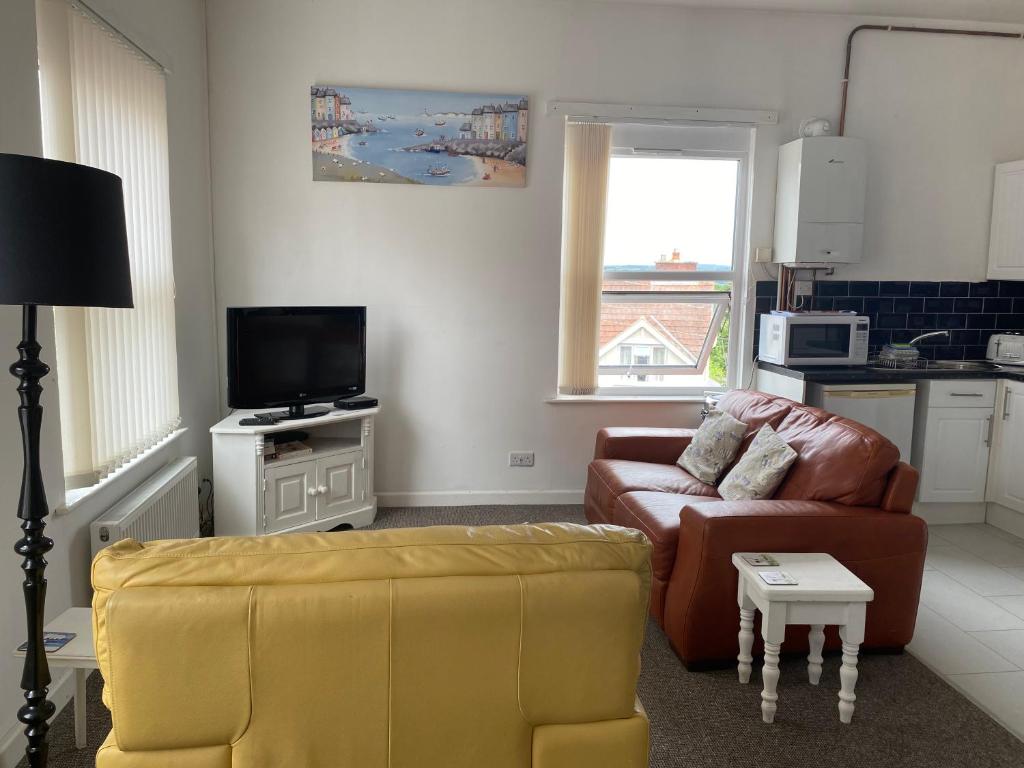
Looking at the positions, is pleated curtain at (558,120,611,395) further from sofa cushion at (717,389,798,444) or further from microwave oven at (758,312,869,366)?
microwave oven at (758,312,869,366)

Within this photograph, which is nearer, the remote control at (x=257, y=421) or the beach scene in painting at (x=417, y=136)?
the remote control at (x=257, y=421)

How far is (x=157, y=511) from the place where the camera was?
3096 mm

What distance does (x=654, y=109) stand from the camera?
454 cm

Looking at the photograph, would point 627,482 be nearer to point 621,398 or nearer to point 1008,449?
point 621,398

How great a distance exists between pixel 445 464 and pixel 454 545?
3.36 metres

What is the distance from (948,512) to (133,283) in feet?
15.8

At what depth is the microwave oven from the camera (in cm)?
441

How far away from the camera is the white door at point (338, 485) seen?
13.4 feet

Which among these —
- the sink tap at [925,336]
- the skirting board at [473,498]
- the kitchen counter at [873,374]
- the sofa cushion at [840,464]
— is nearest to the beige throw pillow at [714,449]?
the sofa cushion at [840,464]


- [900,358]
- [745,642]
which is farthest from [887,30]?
[745,642]

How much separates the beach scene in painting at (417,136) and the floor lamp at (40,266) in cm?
281

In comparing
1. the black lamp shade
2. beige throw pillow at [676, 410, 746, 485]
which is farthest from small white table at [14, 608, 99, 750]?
beige throw pillow at [676, 410, 746, 485]

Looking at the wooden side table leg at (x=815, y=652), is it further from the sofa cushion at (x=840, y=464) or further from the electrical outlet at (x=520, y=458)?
the electrical outlet at (x=520, y=458)

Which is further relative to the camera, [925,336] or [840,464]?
[925,336]
